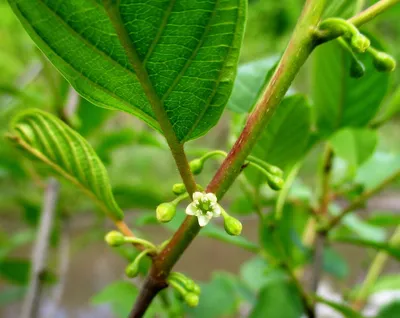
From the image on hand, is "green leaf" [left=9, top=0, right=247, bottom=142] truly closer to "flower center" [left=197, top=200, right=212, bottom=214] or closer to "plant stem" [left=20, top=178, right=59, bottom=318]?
"flower center" [left=197, top=200, right=212, bottom=214]

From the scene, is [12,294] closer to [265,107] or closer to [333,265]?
[333,265]

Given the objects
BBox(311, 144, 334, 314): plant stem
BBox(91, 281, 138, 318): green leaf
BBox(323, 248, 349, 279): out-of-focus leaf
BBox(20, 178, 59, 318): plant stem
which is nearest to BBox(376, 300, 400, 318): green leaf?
BBox(311, 144, 334, 314): plant stem

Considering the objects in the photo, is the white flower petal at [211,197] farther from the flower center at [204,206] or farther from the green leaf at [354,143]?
the green leaf at [354,143]

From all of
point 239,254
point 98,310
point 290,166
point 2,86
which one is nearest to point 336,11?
point 290,166

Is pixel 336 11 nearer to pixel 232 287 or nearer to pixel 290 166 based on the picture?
pixel 290 166

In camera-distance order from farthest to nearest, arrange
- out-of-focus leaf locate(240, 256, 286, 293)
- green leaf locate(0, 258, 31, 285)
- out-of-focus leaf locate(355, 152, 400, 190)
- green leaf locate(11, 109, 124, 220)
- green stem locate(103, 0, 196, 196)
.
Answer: green leaf locate(0, 258, 31, 285)
out-of-focus leaf locate(240, 256, 286, 293)
out-of-focus leaf locate(355, 152, 400, 190)
green leaf locate(11, 109, 124, 220)
green stem locate(103, 0, 196, 196)

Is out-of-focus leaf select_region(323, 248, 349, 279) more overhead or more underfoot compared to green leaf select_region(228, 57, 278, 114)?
more overhead

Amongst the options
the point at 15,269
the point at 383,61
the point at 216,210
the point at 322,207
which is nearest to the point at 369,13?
the point at 383,61
